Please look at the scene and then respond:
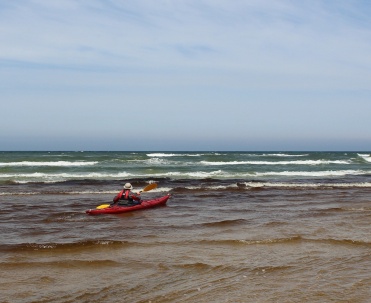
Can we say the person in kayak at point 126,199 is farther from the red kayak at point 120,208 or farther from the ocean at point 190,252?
the ocean at point 190,252

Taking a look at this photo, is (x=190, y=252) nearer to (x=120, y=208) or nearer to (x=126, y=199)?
(x=120, y=208)

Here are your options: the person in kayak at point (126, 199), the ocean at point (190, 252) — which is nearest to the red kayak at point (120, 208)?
the person in kayak at point (126, 199)

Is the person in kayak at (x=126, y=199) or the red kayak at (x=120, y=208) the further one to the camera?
the person in kayak at (x=126, y=199)

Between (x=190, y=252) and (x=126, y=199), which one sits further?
(x=126, y=199)

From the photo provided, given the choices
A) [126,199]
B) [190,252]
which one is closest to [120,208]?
[126,199]

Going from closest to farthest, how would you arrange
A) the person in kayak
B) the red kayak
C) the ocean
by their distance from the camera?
the ocean < the red kayak < the person in kayak

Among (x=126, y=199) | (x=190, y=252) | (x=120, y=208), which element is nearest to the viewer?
(x=190, y=252)

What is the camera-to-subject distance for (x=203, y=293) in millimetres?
6145

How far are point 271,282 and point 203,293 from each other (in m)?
1.04

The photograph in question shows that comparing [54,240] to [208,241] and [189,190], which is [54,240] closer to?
[208,241]

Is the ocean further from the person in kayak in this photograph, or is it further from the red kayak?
the person in kayak

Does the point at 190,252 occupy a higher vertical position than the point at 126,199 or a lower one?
lower

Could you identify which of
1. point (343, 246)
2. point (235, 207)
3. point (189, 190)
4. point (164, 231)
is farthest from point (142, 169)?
point (343, 246)

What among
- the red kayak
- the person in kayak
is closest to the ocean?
the red kayak
